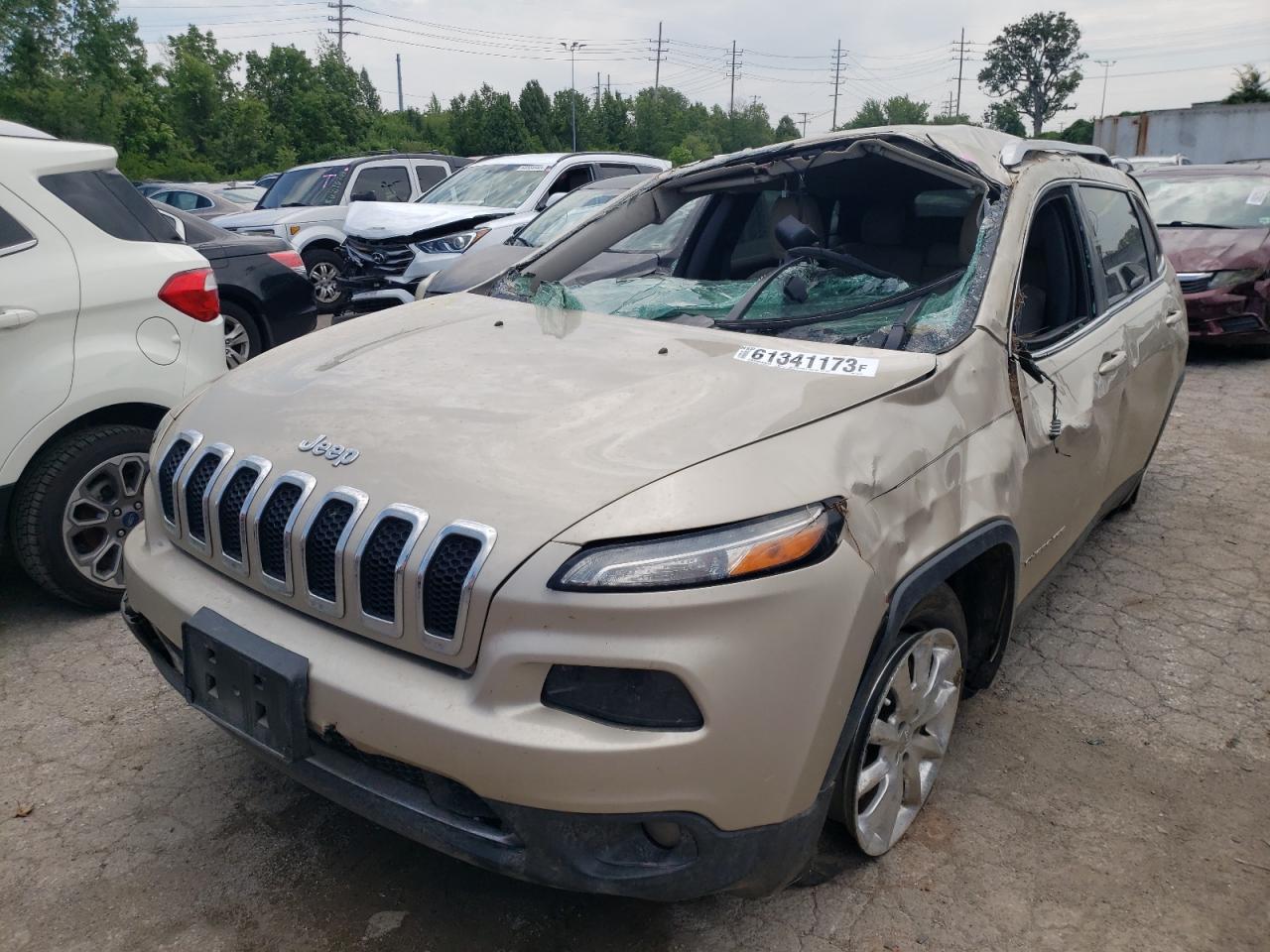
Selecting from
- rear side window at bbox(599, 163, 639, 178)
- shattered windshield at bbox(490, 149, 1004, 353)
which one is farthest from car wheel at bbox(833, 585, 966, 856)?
rear side window at bbox(599, 163, 639, 178)

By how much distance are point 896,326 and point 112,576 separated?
9.92 feet

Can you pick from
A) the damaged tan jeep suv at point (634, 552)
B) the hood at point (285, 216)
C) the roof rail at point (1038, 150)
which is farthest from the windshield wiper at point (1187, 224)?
the hood at point (285, 216)

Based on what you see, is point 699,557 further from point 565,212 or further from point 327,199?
point 327,199

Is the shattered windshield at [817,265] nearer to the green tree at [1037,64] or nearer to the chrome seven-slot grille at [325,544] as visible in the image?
the chrome seven-slot grille at [325,544]

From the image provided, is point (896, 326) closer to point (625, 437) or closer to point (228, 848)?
point (625, 437)

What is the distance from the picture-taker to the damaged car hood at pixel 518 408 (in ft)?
6.37

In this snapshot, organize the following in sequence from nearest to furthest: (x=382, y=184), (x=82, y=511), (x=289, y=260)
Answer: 1. (x=82, y=511)
2. (x=289, y=260)
3. (x=382, y=184)

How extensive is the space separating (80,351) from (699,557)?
286 centimetres

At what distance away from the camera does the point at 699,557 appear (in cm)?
180

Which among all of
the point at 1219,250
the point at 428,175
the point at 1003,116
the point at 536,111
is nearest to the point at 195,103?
the point at 536,111

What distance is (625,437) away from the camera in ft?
6.83

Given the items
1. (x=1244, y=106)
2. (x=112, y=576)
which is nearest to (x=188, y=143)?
(x=1244, y=106)

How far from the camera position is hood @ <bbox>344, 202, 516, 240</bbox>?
9.27 m

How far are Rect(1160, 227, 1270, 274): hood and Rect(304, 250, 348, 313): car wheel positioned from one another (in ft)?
26.6
